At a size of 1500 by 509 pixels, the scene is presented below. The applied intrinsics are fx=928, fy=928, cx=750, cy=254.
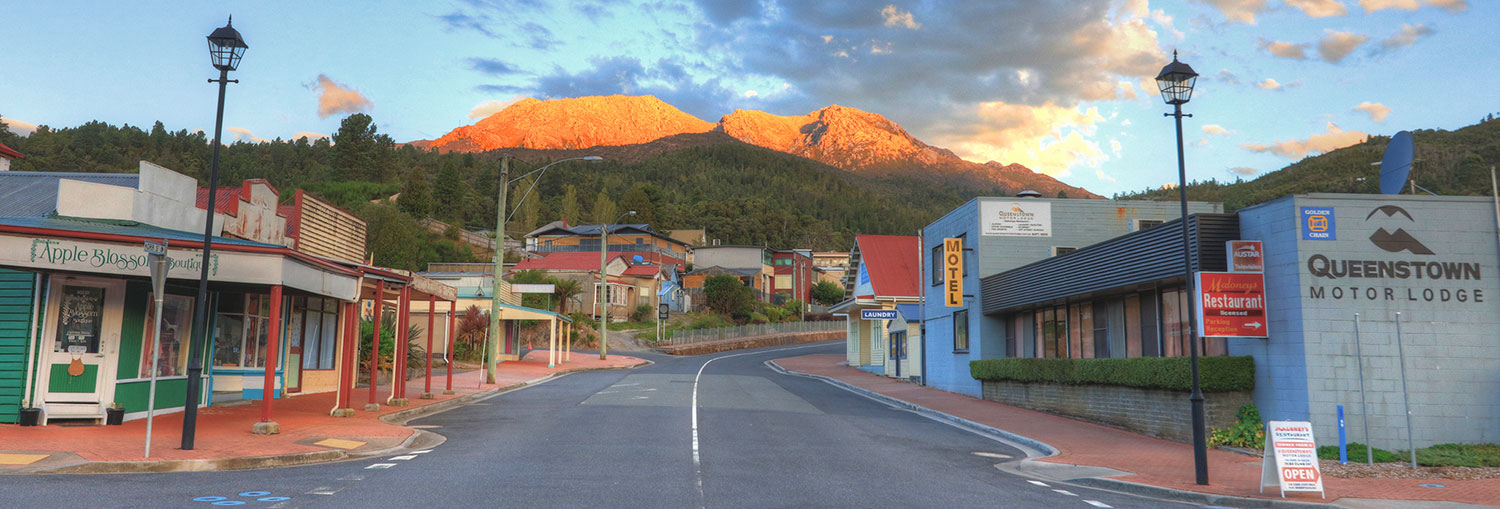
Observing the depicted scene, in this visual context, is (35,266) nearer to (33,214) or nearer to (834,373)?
(33,214)

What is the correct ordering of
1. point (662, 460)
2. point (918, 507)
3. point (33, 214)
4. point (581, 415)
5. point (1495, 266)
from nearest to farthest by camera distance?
point (918, 507)
point (662, 460)
point (1495, 266)
point (33, 214)
point (581, 415)

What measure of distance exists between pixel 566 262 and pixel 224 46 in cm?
6843

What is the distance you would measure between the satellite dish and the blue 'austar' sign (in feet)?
9.69

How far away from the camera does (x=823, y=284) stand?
93438 millimetres

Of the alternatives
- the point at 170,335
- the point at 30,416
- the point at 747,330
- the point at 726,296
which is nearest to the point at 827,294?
the point at 726,296

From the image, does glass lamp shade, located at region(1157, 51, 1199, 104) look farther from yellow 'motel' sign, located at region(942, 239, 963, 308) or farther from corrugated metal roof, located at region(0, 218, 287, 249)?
yellow 'motel' sign, located at region(942, 239, 963, 308)

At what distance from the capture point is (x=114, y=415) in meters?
14.9

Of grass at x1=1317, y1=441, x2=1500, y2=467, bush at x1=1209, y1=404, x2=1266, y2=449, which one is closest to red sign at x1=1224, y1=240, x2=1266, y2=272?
bush at x1=1209, y1=404, x2=1266, y2=449

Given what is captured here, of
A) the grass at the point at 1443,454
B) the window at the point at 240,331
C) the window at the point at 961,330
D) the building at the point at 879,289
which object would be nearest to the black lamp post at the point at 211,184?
the window at the point at 240,331

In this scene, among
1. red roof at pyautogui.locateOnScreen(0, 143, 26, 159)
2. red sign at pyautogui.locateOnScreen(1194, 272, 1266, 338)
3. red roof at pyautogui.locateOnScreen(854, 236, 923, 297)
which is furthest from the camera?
red roof at pyautogui.locateOnScreen(854, 236, 923, 297)

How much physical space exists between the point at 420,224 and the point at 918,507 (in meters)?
91.9

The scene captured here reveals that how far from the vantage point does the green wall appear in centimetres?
1412

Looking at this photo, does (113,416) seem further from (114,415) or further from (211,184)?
(211,184)

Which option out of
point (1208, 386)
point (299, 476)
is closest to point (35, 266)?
point (299, 476)
